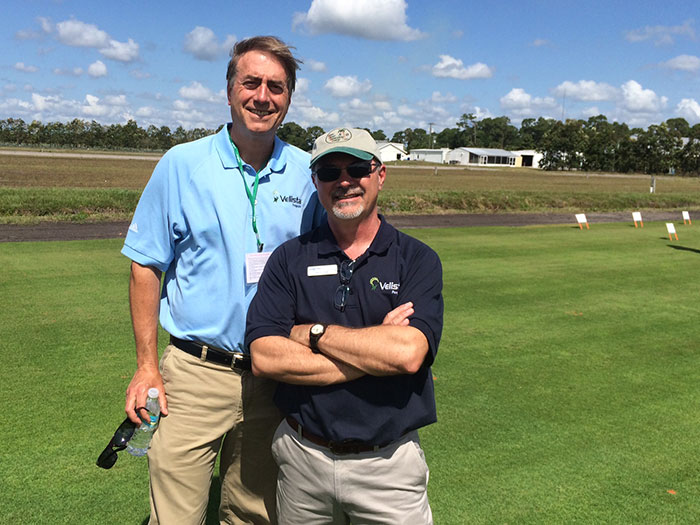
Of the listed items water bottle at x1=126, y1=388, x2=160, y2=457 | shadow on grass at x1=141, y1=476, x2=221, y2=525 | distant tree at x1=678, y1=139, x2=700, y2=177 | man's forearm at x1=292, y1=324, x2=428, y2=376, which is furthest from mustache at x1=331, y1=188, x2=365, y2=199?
distant tree at x1=678, y1=139, x2=700, y2=177

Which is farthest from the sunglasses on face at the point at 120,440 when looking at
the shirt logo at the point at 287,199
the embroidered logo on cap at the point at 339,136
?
the embroidered logo on cap at the point at 339,136

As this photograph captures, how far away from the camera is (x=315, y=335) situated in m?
2.17

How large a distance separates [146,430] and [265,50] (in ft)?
5.45

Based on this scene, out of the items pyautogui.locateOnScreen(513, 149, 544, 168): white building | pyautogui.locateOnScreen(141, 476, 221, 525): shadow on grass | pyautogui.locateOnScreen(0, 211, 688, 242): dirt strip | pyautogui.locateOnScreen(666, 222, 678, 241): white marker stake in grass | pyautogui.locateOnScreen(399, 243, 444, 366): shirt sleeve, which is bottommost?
pyautogui.locateOnScreen(141, 476, 221, 525): shadow on grass

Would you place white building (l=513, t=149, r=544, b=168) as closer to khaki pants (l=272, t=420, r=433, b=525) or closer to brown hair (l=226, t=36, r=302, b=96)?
brown hair (l=226, t=36, r=302, b=96)

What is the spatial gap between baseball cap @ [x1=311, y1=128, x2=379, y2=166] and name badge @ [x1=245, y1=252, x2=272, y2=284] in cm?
45

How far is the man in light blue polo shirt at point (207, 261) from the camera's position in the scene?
2.44 metres

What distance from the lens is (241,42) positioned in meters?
2.51

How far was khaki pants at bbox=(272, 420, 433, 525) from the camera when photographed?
2.19m

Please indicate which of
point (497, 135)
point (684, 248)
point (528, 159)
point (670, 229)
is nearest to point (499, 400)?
point (684, 248)

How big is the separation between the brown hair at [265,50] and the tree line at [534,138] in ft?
143

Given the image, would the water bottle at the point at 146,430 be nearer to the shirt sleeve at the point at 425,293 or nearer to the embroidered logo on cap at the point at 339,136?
the shirt sleeve at the point at 425,293

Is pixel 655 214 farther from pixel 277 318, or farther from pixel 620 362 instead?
pixel 277 318

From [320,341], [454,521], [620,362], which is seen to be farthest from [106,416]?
[620,362]
